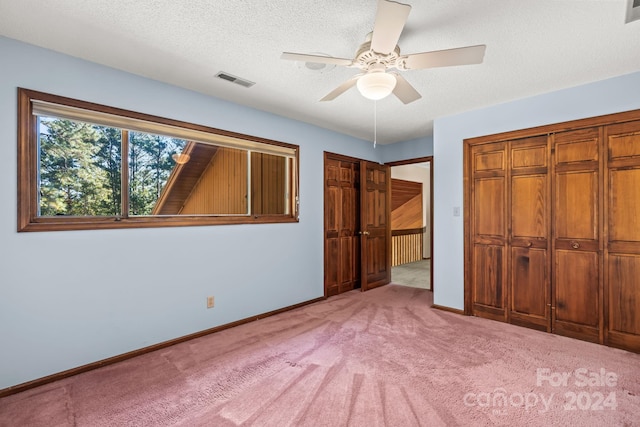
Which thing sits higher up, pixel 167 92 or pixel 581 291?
pixel 167 92

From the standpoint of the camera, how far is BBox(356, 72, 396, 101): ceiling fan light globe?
188 centimetres

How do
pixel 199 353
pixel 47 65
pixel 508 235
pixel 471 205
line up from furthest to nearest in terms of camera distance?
pixel 471 205 < pixel 508 235 < pixel 199 353 < pixel 47 65

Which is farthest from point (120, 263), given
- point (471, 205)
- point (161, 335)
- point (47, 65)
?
point (471, 205)

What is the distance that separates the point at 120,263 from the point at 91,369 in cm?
83

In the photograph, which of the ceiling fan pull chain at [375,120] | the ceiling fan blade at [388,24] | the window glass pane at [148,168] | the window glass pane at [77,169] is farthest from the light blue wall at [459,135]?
the window glass pane at [77,169]

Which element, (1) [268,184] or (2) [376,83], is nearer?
(2) [376,83]

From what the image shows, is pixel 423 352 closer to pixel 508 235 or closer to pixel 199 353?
pixel 508 235

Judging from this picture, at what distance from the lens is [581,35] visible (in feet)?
6.81

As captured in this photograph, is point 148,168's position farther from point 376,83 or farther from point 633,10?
point 633,10

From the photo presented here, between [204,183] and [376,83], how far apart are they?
2324 mm

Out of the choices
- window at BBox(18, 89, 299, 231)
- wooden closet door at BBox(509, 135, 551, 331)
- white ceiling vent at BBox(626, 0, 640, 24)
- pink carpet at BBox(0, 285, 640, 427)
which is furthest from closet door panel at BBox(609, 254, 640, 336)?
window at BBox(18, 89, 299, 231)

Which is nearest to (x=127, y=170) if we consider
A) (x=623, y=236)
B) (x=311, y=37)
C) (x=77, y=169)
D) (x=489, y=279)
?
(x=77, y=169)

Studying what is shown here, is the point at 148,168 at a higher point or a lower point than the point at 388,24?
lower

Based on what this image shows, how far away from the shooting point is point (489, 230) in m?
3.56
